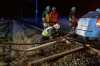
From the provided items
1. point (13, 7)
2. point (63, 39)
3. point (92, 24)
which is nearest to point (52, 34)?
point (63, 39)

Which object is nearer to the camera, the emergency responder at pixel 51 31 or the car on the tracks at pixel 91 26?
the car on the tracks at pixel 91 26

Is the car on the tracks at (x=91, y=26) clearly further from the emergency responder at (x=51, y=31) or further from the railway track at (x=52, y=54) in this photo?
the emergency responder at (x=51, y=31)

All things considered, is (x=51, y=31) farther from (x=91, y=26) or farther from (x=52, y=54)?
(x=52, y=54)

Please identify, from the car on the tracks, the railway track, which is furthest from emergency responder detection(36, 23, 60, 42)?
the car on the tracks

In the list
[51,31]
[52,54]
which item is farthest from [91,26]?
[52,54]

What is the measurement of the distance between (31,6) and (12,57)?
77184 millimetres

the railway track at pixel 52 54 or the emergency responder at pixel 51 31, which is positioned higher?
the emergency responder at pixel 51 31

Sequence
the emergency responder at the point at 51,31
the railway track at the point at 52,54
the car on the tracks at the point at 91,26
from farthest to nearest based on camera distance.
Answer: the emergency responder at the point at 51,31
the car on the tracks at the point at 91,26
the railway track at the point at 52,54

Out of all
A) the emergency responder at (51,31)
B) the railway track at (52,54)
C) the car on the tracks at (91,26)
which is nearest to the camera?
the railway track at (52,54)

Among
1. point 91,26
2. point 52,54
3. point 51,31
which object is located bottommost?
point 52,54

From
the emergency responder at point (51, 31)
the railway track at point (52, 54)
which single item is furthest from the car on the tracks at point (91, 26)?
the emergency responder at point (51, 31)

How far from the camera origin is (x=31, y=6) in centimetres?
8338

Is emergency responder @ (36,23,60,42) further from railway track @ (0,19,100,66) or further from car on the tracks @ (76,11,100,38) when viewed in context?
car on the tracks @ (76,11,100,38)

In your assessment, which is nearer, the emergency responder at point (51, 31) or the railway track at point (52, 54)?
the railway track at point (52, 54)
